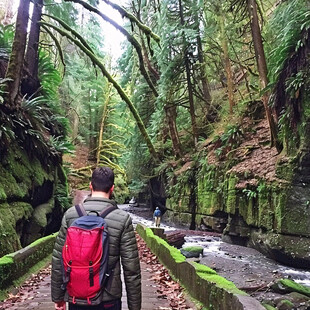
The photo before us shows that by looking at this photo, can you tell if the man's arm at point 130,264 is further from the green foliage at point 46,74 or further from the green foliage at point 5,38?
the green foliage at point 46,74

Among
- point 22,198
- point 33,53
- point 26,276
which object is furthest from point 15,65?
point 26,276

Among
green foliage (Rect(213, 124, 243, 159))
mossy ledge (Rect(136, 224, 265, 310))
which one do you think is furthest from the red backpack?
green foliage (Rect(213, 124, 243, 159))

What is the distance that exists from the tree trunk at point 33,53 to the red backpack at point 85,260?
37.3ft

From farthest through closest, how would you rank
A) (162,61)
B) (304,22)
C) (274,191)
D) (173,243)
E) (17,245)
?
(162,61), (173,243), (274,191), (304,22), (17,245)

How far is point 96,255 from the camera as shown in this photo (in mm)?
2377

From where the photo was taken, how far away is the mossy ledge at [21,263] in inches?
Result: 213

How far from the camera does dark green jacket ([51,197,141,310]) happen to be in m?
2.50

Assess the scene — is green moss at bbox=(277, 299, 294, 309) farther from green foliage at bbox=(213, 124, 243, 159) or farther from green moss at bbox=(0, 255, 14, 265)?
green foliage at bbox=(213, 124, 243, 159)

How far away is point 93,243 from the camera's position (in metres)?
2.37

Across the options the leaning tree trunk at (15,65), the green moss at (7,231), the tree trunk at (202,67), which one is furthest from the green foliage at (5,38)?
the tree trunk at (202,67)

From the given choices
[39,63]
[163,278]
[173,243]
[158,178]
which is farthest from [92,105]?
[163,278]

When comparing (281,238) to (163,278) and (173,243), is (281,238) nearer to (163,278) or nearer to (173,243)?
(173,243)

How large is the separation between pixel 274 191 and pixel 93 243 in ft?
33.8

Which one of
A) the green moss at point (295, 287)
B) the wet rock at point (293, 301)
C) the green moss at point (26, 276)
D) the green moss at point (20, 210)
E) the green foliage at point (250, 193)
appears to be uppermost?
the green foliage at point (250, 193)
